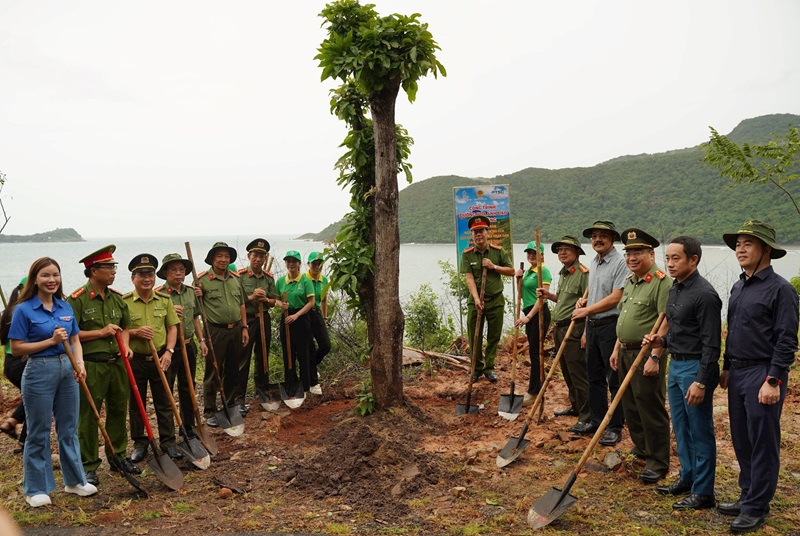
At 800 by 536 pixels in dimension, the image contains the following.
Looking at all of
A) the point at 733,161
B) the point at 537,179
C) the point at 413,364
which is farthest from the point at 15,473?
the point at 537,179

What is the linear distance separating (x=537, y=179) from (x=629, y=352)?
2068 centimetres

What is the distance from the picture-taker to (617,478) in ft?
16.3

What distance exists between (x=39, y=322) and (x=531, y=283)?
5564 millimetres

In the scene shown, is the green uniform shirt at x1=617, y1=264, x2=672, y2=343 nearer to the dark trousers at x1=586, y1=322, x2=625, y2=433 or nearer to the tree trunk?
the dark trousers at x1=586, y1=322, x2=625, y2=433

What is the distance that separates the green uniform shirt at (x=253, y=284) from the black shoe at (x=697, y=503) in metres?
5.16

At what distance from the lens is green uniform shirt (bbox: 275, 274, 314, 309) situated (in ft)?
25.0

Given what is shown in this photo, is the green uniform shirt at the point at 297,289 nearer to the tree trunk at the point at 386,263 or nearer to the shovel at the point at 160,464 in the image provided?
the tree trunk at the point at 386,263

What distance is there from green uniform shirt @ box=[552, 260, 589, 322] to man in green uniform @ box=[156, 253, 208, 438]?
4.02 m

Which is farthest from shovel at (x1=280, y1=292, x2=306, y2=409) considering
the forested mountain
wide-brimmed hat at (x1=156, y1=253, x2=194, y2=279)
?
the forested mountain

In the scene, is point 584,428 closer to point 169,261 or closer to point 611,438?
point 611,438

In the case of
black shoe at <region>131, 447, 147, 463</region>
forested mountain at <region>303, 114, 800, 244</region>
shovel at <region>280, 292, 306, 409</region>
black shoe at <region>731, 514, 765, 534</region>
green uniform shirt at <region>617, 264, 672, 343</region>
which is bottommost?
black shoe at <region>731, 514, 765, 534</region>

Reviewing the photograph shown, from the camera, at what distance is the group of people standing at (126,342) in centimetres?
468

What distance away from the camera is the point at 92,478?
5.20 meters

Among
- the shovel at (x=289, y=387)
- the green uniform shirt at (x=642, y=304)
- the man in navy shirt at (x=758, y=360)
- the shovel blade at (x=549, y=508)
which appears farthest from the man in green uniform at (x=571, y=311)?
the shovel at (x=289, y=387)
